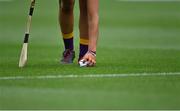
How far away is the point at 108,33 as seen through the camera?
1894cm

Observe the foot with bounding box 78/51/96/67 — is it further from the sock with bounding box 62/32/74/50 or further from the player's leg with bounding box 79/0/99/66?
the sock with bounding box 62/32/74/50

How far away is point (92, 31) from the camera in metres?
12.3

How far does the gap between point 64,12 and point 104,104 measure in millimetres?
4116

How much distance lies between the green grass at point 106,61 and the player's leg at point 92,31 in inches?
8.4

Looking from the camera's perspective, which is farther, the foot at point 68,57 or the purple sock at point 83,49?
the foot at point 68,57

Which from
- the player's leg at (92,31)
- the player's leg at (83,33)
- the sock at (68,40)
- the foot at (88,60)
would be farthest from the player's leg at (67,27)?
the foot at (88,60)

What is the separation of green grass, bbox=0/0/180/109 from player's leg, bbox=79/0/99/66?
213 millimetres

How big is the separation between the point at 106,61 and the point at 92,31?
1.05 metres

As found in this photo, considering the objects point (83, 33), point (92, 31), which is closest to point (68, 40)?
point (83, 33)

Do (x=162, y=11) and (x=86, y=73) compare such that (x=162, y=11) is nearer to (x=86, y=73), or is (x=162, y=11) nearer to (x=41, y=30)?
(x=41, y=30)

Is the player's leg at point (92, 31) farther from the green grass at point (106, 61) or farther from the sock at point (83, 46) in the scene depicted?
the sock at point (83, 46)

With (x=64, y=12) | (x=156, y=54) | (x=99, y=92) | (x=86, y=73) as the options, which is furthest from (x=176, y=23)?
(x=99, y=92)

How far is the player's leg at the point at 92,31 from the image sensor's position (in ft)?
40.0

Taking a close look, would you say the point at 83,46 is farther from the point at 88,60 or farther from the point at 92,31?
the point at 88,60
